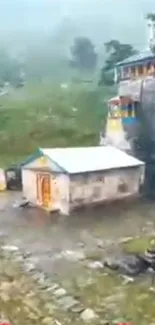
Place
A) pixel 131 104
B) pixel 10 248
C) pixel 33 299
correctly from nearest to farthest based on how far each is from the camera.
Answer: pixel 33 299 → pixel 10 248 → pixel 131 104

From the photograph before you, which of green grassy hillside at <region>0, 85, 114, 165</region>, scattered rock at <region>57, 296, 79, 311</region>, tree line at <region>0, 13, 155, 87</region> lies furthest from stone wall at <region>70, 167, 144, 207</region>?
tree line at <region>0, 13, 155, 87</region>

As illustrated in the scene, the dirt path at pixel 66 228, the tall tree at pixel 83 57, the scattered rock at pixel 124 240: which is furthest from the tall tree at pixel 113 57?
the scattered rock at pixel 124 240

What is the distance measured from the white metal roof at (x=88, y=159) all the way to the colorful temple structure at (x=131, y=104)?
2.69m

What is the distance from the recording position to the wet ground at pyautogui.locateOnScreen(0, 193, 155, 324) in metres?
14.2

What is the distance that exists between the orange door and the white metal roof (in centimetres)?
124

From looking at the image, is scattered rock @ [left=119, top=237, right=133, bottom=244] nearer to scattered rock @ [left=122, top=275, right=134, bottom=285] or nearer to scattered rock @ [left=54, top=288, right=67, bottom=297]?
scattered rock @ [left=122, top=275, right=134, bottom=285]

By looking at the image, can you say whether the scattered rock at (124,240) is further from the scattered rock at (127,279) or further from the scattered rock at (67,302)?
the scattered rock at (67,302)

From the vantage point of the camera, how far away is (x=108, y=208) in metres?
25.4

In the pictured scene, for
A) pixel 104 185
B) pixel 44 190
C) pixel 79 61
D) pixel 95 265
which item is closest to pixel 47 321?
pixel 95 265

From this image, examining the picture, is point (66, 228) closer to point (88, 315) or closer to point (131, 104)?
point (88, 315)

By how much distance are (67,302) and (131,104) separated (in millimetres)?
19065

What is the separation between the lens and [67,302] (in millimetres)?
14148

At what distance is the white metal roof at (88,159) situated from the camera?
24767 mm

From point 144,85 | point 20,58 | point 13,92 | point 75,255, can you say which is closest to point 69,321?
point 75,255
